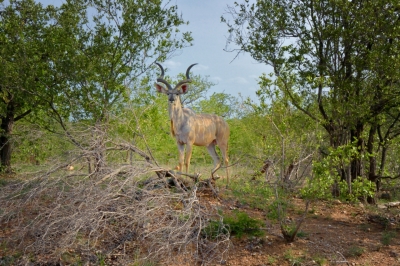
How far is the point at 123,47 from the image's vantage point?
1147cm

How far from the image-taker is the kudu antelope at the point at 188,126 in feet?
32.7

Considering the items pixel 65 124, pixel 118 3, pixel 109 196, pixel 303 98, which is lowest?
pixel 109 196

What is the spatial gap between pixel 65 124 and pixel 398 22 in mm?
8230

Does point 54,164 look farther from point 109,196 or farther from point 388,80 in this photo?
point 388,80

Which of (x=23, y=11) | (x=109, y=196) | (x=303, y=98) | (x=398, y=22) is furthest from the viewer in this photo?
(x=23, y=11)

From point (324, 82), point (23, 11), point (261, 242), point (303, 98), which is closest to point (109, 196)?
point (261, 242)

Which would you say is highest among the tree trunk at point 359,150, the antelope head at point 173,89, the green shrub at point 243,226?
the antelope head at point 173,89

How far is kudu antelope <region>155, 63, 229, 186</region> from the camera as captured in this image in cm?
996

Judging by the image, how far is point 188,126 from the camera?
10344 mm

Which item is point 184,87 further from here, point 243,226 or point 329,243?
point 329,243

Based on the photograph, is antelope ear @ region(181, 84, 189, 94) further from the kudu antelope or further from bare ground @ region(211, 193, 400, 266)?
bare ground @ region(211, 193, 400, 266)

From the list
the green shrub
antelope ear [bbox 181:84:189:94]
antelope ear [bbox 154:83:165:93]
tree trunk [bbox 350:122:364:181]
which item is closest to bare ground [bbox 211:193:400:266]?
the green shrub

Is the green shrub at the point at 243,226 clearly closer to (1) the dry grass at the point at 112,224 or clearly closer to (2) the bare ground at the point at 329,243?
(2) the bare ground at the point at 329,243

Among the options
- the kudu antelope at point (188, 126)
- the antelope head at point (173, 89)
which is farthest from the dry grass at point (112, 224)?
the antelope head at point (173, 89)
